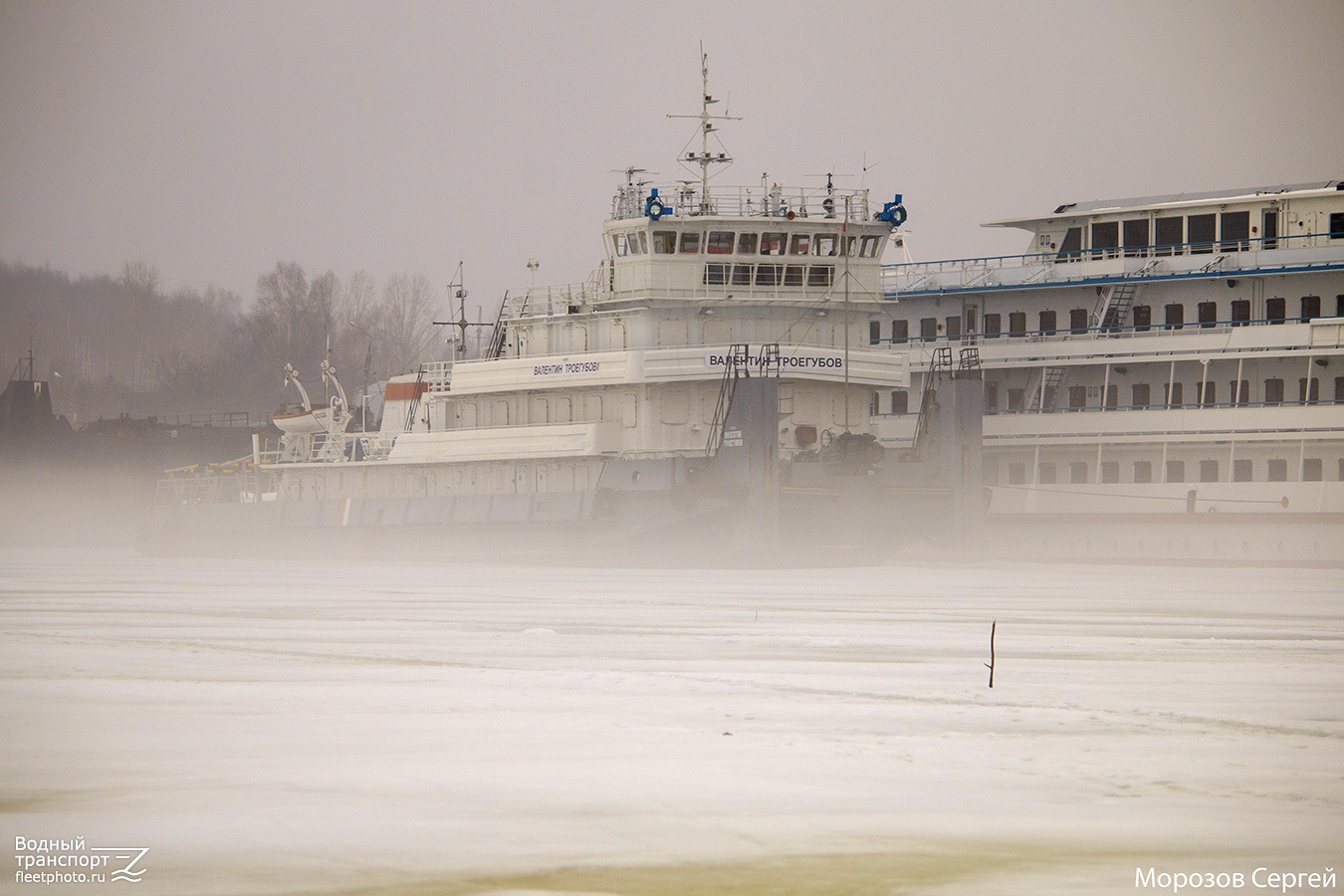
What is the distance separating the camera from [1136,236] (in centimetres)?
4644

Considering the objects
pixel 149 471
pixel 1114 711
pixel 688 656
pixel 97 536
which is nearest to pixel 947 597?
pixel 688 656

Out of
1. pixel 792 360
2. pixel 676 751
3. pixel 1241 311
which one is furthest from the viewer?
pixel 1241 311

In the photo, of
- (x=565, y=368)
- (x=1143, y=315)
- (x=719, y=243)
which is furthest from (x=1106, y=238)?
(x=565, y=368)

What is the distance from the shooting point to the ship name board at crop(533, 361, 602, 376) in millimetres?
36812

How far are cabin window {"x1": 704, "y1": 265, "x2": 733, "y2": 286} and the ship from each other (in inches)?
2.2

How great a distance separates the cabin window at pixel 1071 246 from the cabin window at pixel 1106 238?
1.70 feet

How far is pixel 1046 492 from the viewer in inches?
1766

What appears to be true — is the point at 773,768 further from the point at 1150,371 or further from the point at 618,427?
the point at 1150,371

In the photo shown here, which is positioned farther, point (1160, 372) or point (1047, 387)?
point (1047, 387)

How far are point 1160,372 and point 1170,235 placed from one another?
4.42 m

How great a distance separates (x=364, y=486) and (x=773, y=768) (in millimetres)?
34666

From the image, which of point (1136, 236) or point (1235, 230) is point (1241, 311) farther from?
point (1136, 236)

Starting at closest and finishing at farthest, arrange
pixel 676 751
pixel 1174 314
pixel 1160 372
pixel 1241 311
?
pixel 676 751 < pixel 1241 311 < pixel 1160 372 < pixel 1174 314

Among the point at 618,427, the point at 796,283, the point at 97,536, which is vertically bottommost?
the point at 97,536
